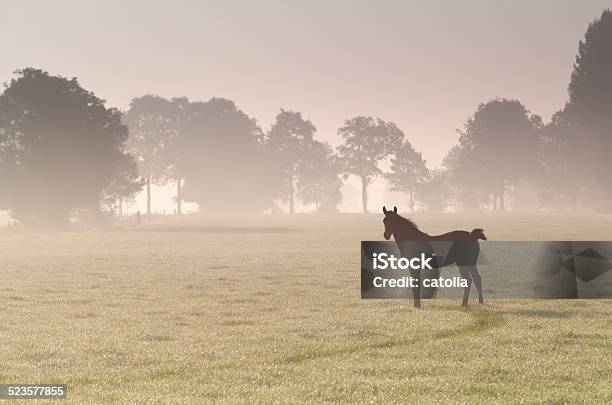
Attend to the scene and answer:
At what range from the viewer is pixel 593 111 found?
11212 cm

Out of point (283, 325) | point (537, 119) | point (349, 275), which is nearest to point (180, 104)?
point (537, 119)

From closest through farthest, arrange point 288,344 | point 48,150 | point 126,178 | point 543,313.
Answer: point 288,344 → point 543,313 → point 48,150 → point 126,178

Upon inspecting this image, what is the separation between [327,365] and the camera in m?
11.8

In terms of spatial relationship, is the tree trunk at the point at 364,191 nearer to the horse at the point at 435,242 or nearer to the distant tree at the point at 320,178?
the distant tree at the point at 320,178

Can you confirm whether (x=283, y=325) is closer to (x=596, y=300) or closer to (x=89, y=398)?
(x=89, y=398)

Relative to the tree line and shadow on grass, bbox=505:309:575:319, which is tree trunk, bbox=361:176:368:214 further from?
shadow on grass, bbox=505:309:575:319

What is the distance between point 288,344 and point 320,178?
158 m

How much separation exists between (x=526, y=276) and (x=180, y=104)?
13666cm

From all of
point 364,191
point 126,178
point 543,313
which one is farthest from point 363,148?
point 543,313

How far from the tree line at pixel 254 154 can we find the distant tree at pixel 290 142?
28 cm

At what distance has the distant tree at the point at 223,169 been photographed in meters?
148

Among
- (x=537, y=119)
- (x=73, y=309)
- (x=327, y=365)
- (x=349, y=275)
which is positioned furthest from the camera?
(x=537, y=119)

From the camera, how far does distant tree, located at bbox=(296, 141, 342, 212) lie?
499 ft

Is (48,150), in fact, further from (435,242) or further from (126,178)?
(435,242)
